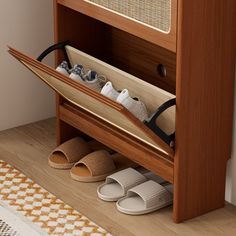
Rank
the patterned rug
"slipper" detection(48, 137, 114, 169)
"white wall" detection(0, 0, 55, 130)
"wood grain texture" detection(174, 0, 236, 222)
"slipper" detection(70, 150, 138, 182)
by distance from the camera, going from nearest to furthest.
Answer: "wood grain texture" detection(174, 0, 236, 222), the patterned rug, "slipper" detection(70, 150, 138, 182), "slipper" detection(48, 137, 114, 169), "white wall" detection(0, 0, 55, 130)

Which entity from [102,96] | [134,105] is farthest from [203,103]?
[102,96]

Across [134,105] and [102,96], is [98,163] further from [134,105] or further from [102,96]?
[102,96]

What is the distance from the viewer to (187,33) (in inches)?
112

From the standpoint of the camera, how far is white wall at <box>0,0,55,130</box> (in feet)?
12.3

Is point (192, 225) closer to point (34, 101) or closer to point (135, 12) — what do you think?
point (135, 12)

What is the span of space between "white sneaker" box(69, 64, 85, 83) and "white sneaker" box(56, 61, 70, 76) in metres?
0.02

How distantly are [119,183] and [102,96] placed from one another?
509mm

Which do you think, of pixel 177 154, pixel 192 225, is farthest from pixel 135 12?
pixel 192 225

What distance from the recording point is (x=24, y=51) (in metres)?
3.85

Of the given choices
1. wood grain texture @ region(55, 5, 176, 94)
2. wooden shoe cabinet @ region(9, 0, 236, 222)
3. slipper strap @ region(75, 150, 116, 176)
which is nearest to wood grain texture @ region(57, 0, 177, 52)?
wooden shoe cabinet @ region(9, 0, 236, 222)

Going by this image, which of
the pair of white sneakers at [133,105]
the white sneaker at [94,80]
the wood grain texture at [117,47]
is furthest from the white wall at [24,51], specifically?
the pair of white sneakers at [133,105]

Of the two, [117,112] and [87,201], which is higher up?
[117,112]

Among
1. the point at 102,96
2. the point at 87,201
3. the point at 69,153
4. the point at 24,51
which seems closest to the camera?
the point at 102,96

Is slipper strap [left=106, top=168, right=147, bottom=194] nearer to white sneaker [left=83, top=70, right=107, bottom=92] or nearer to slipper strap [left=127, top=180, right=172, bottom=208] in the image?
slipper strap [left=127, top=180, right=172, bottom=208]
